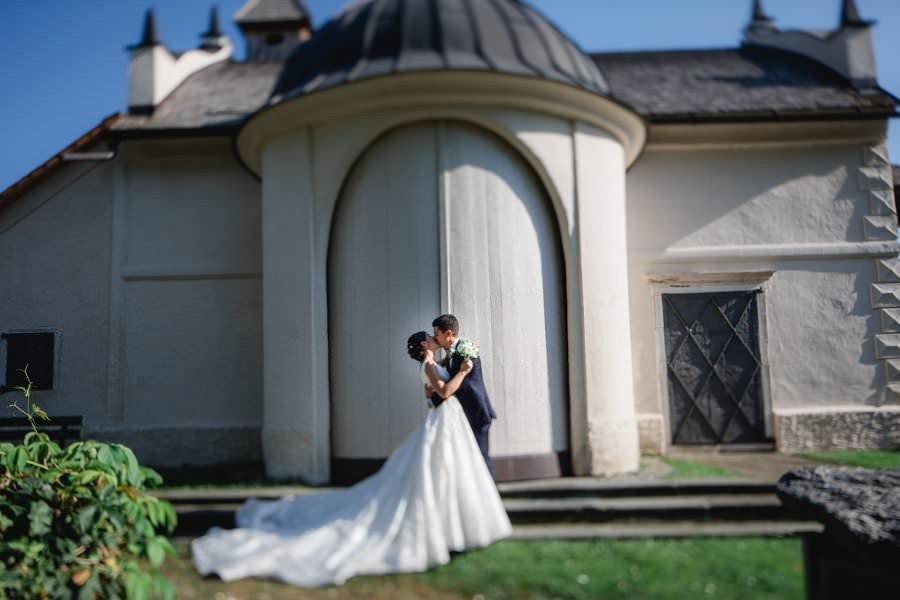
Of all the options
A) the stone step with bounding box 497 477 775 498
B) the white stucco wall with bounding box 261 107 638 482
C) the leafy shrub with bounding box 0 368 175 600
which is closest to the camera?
the leafy shrub with bounding box 0 368 175 600

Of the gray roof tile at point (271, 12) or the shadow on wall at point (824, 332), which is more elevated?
the gray roof tile at point (271, 12)

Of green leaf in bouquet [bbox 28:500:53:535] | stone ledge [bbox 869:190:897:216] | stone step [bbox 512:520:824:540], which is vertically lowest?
stone step [bbox 512:520:824:540]

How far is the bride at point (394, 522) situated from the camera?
536 centimetres

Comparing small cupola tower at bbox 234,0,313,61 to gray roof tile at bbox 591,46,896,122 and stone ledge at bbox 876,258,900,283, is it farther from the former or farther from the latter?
stone ledge at bbox 876,258,900,283

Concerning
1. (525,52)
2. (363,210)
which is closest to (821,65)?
(525,52)

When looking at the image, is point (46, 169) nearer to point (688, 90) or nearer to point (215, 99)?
point (215, 99)

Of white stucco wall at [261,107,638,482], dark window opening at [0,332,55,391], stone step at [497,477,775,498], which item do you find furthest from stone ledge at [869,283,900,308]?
dark window opening at [0,332,55,391]

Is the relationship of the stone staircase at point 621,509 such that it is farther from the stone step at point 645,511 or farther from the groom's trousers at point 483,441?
the groom's trousers at point 483,441

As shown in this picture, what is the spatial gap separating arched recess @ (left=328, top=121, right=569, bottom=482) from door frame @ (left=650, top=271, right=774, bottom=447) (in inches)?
93.3

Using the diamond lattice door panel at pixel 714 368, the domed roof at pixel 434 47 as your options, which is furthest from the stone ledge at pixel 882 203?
the domed roof at pixel 434 47

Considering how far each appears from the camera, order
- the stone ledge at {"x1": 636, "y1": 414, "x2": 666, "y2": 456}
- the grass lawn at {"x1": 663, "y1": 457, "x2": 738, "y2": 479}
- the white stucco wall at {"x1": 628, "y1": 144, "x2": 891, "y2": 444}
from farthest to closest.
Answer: the white stucco wall at {"x1": 628, "y1": 144, "x2": 891, "y2": 444}
the stone ledge at {"x1": 636, "y1": 414, "x2": 666, "y2": 456}
the grass lawn at {"x1": 663, "y1": 457, "x2": 738, "y2": 479}

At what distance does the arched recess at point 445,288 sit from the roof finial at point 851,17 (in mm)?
6302

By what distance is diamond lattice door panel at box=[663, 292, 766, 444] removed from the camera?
9906 mm

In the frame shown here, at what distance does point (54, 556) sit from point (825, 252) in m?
9.52
